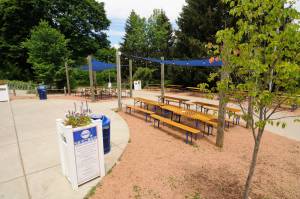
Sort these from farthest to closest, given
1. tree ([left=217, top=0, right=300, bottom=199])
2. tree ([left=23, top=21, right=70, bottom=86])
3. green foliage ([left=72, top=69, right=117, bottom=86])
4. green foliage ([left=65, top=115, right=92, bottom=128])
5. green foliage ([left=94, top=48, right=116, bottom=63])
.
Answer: green foliage ([left=94, top=48, right=116, bottom=63])
green foliage ([left=72, top=69, right=117, bottom=86])
tree ([left=23, top=21, right=70, bottom=86])
green foliage ([left=65, top=115, right=92, bottom=128])
tree ([left=217, top=0, right=300, bottom=199])

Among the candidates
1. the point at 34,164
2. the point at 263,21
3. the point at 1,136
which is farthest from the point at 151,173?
the point at 1,136

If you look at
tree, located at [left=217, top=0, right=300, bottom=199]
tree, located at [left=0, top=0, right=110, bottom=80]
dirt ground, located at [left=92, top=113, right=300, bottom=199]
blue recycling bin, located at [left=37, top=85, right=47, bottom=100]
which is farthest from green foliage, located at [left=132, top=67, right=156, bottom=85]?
tree, located at [left=217, top=0, right=300, bottom=199]

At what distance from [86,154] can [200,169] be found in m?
2.38

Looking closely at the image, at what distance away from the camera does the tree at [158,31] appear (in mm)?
28156

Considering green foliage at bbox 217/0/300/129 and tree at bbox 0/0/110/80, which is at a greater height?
tree at bbox 0/0/110/80

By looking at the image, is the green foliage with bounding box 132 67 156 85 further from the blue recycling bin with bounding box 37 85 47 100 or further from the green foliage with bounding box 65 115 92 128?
the green foliage with bounding box 65 115 92 128

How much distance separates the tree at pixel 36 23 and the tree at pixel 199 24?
1349 cm

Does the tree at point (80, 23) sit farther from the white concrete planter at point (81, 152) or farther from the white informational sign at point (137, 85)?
the white concrete planter at point (81, 152)

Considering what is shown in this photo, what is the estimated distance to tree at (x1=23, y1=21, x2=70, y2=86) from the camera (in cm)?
1584

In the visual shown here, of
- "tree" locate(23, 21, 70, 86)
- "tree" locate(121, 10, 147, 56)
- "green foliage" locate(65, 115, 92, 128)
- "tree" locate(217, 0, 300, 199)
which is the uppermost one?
"tree" locate(121, 10, 147, 56)

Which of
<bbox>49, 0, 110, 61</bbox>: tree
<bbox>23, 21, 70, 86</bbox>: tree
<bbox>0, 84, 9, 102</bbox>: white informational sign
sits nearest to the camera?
<bbox>0, 84, 9, 102</bbox>: white informational sign

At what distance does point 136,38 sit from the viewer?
29828mm

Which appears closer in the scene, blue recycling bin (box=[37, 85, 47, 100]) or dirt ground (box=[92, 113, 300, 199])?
dirt ground (box=[92, 113, 300, 199])

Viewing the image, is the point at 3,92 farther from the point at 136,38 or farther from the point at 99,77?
the point at 136,38
